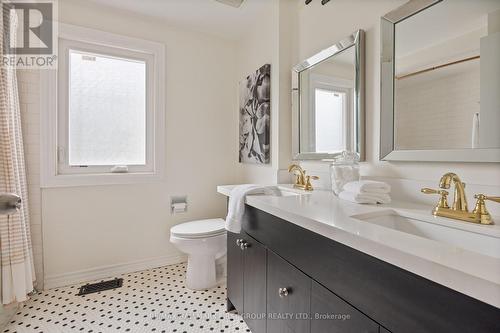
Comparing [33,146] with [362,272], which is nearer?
[362,272]

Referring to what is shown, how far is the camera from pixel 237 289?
142cm

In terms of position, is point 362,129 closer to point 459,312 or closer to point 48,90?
point 459,312

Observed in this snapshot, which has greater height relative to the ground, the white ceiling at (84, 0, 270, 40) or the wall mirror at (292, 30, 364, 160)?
the white ceiling at (84, 0, 270, 40)

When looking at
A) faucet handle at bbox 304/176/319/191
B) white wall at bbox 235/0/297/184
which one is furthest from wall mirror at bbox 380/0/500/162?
white wall at bbox 235/0/297/184

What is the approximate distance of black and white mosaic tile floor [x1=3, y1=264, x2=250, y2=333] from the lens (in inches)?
55.6

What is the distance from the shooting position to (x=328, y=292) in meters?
0.76

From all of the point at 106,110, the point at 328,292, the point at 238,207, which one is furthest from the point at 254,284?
the point at 106,110

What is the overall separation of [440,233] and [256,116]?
1557mm

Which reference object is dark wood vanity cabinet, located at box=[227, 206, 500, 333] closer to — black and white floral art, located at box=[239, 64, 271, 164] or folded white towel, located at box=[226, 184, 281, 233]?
folded white towel, located at box=[226, 184, 281, 233]

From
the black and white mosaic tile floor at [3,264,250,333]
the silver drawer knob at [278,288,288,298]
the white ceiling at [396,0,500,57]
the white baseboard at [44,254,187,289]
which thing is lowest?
the black and white mosaic tile floor at [3,264,250,333]

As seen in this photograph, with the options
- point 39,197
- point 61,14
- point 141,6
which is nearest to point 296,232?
point 39,197

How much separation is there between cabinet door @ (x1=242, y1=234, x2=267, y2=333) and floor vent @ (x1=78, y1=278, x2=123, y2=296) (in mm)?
1185

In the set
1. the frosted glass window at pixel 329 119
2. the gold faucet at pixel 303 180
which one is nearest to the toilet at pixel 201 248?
the gold faucet at pixel 303 180

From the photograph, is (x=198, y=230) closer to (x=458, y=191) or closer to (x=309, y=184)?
(x=309, y=184)
